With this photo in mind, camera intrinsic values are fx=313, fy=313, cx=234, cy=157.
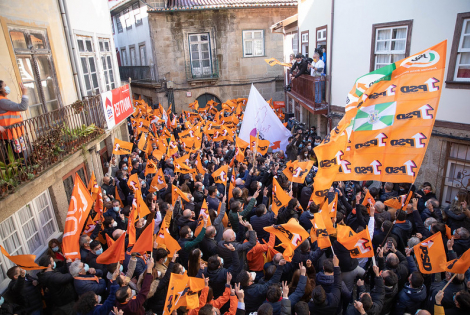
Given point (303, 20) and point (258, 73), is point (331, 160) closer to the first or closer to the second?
point (303, 20)

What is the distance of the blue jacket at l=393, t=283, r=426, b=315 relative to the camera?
13.7 feet

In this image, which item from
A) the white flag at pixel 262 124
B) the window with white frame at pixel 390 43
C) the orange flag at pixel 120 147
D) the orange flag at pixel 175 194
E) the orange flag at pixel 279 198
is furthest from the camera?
the white flag at pixel 262 124

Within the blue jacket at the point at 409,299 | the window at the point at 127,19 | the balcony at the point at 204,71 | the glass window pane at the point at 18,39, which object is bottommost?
the blue jacket at the point at 409,299

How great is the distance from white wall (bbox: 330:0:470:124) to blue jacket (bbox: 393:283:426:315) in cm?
481

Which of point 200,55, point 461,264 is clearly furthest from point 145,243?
point 200,55

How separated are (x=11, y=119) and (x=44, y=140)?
41.2 inches

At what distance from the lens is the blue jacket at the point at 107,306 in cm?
413

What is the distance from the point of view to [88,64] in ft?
36.1

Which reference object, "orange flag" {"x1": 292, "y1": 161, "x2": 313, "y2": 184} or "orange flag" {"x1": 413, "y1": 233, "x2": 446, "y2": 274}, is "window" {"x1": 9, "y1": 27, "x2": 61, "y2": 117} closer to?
"orange flag" {"x1": 292, "y1": 161, "x2": 313, "y2": 184}

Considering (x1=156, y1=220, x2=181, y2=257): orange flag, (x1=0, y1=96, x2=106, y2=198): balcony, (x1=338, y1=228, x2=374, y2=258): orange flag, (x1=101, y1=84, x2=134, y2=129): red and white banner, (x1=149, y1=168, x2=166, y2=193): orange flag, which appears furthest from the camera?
(x1=101, y1=84, x2=134, y2=129): red and white banner

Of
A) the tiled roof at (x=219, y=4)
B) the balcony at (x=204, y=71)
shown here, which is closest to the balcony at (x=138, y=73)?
the balcony at (x=204, y=71)

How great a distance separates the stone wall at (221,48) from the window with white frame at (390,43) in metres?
14.1

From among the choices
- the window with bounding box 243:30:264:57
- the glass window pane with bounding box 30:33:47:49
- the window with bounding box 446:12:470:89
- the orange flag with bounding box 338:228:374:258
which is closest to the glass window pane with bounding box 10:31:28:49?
the glass window pane with bounding box 30:33:47:49

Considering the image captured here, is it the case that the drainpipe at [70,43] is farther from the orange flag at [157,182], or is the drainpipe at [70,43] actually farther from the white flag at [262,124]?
the white flag at [262,124]
